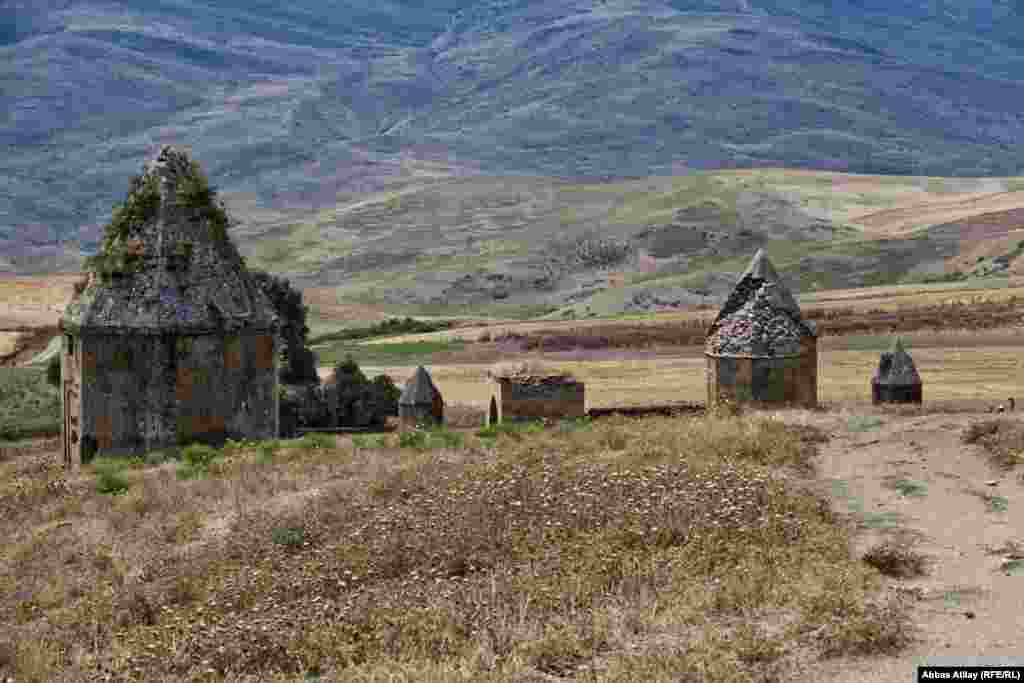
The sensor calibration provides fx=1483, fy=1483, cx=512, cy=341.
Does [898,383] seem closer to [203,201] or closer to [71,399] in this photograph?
[203,201]

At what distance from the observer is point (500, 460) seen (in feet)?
50.1

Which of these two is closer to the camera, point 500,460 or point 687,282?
point 500,460

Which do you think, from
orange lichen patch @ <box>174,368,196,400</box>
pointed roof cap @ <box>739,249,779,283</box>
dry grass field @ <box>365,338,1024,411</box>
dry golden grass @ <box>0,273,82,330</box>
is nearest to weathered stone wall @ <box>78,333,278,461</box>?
orange lichen patch @ <box>174,368,196,400</box>

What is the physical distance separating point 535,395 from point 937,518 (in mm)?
18744

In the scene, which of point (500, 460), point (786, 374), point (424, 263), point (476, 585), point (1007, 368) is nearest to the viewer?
point (476, 585)

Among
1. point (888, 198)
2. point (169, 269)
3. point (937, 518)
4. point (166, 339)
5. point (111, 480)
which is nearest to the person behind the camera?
point (937, 518)

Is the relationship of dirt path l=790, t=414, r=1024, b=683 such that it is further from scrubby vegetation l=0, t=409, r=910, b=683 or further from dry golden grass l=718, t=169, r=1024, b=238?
dry golden grass l=718, t=169, r=1024, b=238

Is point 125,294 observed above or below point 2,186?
below

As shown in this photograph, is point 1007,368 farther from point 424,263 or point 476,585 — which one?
point 424,263

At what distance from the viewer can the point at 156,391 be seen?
751 inches

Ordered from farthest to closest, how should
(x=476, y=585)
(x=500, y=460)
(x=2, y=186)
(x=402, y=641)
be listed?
(x=2, y=186), (x=500, y=460), (x=476, y=585), (x=402, y=641)

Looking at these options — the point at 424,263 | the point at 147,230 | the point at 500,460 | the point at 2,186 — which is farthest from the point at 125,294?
the point at 2,186

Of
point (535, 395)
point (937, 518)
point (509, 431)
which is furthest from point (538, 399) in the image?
point (937, 518)

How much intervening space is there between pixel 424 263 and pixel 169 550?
413 ft
